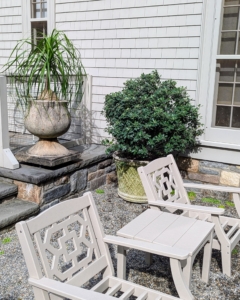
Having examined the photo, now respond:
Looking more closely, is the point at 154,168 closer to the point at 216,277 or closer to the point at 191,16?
the point at 216,277

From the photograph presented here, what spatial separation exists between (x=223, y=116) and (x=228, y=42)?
0.85 metres

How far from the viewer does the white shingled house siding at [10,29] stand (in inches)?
215

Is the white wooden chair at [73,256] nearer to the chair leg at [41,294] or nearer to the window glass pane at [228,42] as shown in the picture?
the chair leg at [41,294]

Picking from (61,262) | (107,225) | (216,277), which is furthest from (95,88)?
(216,277)

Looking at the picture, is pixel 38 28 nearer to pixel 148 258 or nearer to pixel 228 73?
pixel 228 73

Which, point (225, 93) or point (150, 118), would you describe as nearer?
point (150, 118)

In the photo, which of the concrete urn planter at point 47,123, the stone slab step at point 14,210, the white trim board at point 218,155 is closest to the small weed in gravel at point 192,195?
the white trim board at point 218,155

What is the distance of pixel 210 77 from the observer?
3938 millimetres

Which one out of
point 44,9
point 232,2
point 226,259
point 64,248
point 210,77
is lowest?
point 226,259

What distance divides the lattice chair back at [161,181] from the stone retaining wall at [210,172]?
143cm

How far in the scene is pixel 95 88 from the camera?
15.7 ft

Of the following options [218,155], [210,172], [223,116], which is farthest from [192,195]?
[223,116]

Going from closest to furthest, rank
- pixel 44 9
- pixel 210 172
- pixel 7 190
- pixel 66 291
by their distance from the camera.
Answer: pixel 66 291 → pixel 7 190 → pixel 210 172 → pixel 44 9

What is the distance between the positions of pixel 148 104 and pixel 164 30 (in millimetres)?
1185
